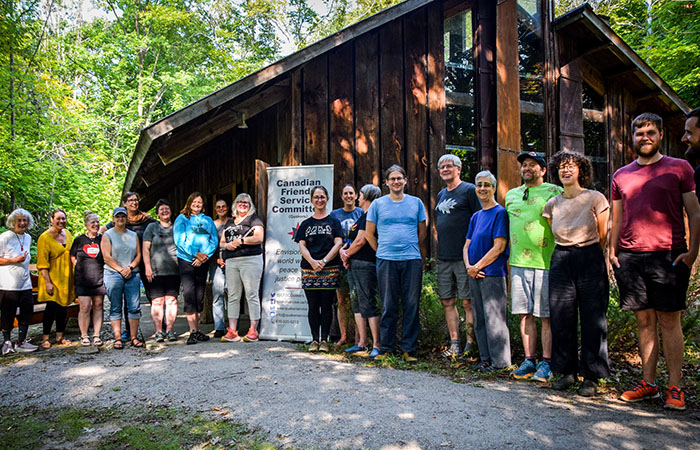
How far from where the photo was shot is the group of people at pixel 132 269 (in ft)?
20.3

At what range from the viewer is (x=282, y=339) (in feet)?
21.4

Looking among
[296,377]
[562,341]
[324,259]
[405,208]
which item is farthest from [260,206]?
[562,341]

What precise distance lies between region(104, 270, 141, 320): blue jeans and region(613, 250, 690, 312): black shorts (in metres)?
5.38

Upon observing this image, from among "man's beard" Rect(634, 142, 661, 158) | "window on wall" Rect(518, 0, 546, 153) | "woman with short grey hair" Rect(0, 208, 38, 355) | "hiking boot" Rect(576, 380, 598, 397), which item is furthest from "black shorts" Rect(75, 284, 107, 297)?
"window on wall" Rect(518, 0, 546, 153)

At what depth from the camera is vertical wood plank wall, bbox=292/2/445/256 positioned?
289 inches

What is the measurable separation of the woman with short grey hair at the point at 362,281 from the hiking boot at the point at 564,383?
6.22 feet

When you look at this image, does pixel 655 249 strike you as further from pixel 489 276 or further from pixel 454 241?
pixel 454 241

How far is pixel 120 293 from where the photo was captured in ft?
20.4

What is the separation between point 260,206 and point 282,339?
6.23 ft

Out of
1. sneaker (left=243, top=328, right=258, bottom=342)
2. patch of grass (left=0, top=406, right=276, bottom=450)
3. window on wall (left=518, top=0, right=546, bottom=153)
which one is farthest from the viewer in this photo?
window on wall (left=518, top=0, right=546, bottom=153)

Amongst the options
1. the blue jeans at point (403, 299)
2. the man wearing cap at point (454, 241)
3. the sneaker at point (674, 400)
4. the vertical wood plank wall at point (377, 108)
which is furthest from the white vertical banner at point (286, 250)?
the sneaker at point (674, 400)

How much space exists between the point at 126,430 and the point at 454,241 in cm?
336

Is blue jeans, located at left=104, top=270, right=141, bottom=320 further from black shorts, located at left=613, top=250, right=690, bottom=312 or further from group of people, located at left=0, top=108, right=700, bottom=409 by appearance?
black shorts, located at left=613, top=250, right=690, bottom=312

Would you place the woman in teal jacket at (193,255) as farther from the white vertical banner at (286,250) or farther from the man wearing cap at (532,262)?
the man wearing cap at (532,262)
